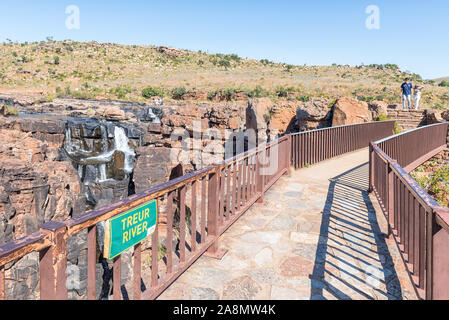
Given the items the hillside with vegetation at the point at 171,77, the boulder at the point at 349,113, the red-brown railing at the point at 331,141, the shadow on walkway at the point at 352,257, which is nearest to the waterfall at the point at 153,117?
the hillside with vegetation at the point at 171,77

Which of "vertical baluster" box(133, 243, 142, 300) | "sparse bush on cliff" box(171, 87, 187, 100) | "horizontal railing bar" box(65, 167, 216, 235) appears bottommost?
"vertical baluster" box(133, 243, 142, 300)

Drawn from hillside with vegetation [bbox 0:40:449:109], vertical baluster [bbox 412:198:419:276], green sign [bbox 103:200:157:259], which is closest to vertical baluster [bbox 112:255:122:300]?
green sign [bbox 103:200:157:259]

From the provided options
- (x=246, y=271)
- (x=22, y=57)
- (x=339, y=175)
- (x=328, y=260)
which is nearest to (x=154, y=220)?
(x=246, y=271)

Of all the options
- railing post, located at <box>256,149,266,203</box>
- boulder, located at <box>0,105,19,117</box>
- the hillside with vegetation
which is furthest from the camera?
the hillside with vegetation

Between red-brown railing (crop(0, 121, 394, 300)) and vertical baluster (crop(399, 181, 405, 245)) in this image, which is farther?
vertical baluster (crop(399, 181, 405, 245))

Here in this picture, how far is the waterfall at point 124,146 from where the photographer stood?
17.4 metres

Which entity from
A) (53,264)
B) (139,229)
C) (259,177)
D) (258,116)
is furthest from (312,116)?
(53,264)

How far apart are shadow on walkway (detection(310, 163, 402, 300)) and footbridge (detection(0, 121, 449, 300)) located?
0.04ft

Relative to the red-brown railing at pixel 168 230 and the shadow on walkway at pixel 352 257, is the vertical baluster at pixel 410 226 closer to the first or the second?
the shadow on walkway at pixel 352 257

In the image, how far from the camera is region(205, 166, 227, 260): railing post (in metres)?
3.76

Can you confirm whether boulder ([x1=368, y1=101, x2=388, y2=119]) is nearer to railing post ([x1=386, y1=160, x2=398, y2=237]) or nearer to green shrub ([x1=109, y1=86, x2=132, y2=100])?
railing post ([x1=386, y1=160, x2=398, y2=237])

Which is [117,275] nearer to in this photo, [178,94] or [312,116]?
[312,116]

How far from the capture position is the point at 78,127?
1756 centimetres
